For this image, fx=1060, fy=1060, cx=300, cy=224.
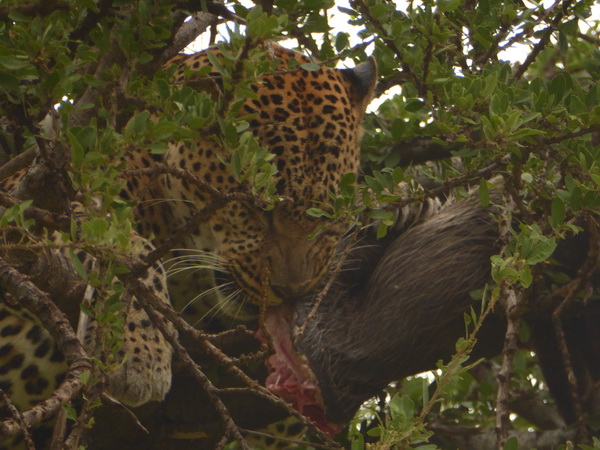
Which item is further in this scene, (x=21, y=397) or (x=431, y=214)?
(x=431, y=214)

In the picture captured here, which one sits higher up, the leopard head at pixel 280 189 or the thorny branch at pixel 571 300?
the leopard head at pixel 280 189

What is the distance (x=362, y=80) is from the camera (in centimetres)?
458

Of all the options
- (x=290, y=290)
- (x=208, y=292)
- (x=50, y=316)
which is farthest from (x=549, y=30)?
(x=50, y=316)

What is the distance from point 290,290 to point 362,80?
3.25 feet

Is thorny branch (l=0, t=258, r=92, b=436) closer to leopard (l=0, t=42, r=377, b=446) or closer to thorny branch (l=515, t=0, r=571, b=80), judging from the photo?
leopard (l=0, t=42, r=377, b=446)

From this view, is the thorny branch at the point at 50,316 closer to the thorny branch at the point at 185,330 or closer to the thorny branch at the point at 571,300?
the thorny branch at the point at 185,330

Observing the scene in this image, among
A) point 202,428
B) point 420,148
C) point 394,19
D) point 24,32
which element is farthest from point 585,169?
point 202,428

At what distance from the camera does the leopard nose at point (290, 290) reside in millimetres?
4270

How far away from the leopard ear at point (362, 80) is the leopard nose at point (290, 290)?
878 millimetres

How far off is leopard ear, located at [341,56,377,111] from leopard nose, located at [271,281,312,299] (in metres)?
0.88

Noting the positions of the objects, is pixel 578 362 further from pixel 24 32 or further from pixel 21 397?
pixel 24 32

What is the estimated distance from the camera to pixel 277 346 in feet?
14.1

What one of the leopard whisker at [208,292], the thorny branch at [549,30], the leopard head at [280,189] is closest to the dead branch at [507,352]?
the thorny branch at [549,30]

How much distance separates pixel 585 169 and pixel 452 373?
0.90 meters
